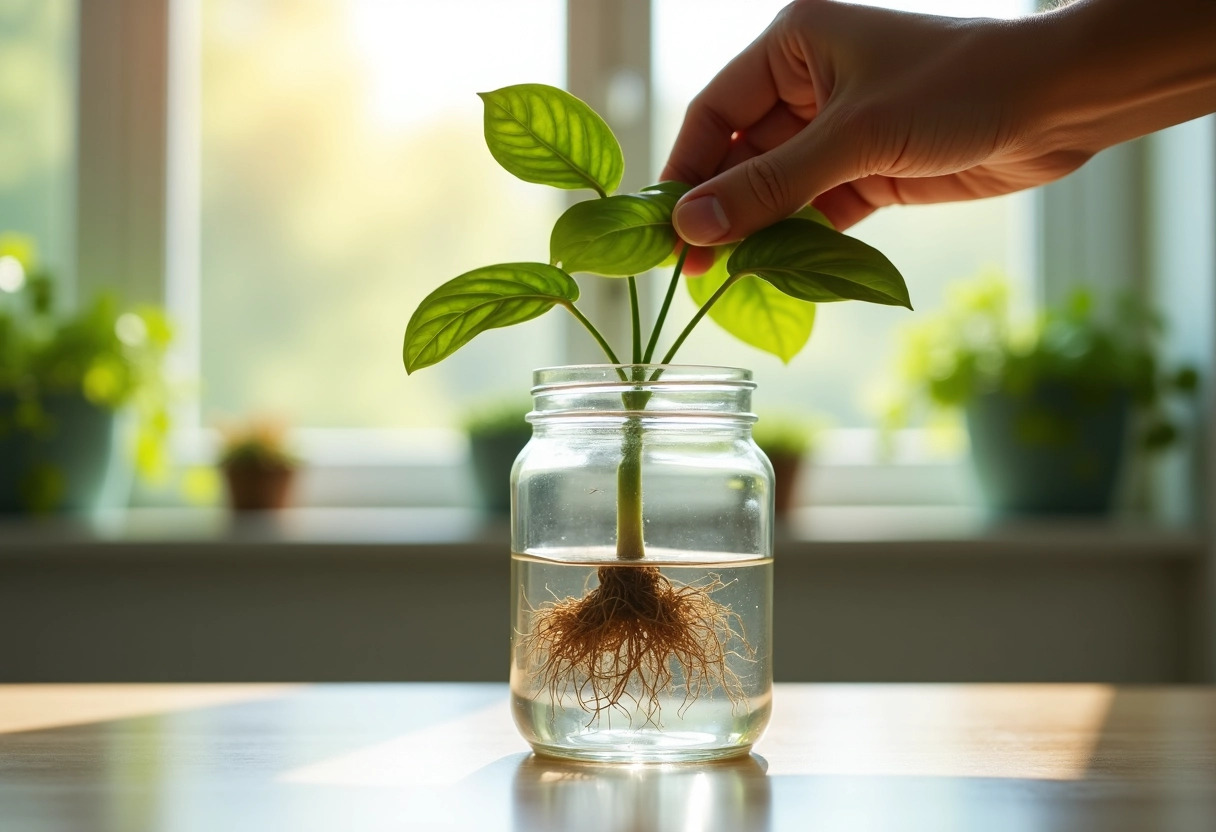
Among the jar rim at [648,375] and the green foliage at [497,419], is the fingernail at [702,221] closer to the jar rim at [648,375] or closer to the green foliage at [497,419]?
the jar rim at [648,375]

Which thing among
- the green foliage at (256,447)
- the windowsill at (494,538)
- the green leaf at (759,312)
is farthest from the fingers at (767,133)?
the green foliage at (256,447)

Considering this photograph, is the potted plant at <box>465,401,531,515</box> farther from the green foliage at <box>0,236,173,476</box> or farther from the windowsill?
the green foliage at <box>0,236,173,476</box>

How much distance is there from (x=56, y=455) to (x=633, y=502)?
4.53ft

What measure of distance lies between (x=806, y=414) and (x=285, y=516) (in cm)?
84

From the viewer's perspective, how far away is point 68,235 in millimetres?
1890

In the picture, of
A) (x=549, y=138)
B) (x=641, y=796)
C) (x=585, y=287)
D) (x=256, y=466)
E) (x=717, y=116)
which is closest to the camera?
(x=641, y=796)

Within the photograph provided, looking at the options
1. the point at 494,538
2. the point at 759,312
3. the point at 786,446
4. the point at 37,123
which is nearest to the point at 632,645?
the point at 759,312

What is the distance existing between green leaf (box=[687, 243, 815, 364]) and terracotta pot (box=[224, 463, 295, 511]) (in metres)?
1.15

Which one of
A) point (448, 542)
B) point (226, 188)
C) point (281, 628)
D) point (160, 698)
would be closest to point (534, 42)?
point (226, 188)

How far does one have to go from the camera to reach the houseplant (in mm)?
600

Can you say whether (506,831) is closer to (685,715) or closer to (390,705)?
(685,715)

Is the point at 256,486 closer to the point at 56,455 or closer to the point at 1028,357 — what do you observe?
the point at 56,455

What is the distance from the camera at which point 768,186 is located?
25.3 inches

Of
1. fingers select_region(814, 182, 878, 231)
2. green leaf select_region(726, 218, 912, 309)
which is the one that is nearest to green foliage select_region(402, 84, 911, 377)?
green leaf select_region(726, 218, 912, 309)
